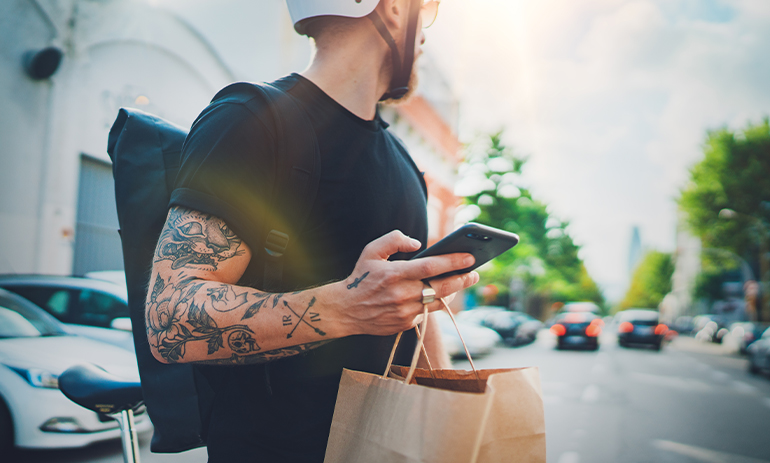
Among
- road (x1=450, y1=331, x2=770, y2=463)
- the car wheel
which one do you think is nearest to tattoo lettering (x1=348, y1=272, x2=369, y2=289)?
the car wheel

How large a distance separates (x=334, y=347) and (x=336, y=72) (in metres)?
0.72

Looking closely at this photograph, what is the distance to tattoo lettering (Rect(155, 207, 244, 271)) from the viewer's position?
922 mm

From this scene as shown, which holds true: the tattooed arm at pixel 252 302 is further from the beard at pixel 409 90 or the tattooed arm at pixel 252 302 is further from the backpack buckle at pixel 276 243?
the beard at pixel 409 90

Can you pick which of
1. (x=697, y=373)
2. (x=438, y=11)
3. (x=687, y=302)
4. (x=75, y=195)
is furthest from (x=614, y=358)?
(x=687, y=302)

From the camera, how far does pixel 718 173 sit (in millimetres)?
27469

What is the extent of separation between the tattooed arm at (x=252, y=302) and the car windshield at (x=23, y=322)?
4425 millimetres

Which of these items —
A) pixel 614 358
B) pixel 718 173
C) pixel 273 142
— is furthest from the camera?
pixel 718 173

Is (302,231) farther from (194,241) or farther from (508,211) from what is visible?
(508,211)

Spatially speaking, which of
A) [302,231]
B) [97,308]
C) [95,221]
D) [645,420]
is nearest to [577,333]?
[645,420]

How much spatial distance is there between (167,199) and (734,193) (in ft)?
105

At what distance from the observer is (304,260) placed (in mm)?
1099

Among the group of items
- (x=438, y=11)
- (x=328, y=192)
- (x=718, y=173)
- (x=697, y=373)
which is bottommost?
(x=697, y=373)

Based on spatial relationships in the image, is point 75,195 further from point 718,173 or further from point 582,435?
point 718,173

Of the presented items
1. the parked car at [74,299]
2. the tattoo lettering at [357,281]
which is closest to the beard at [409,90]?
the tattoo lettering at [357,281]
